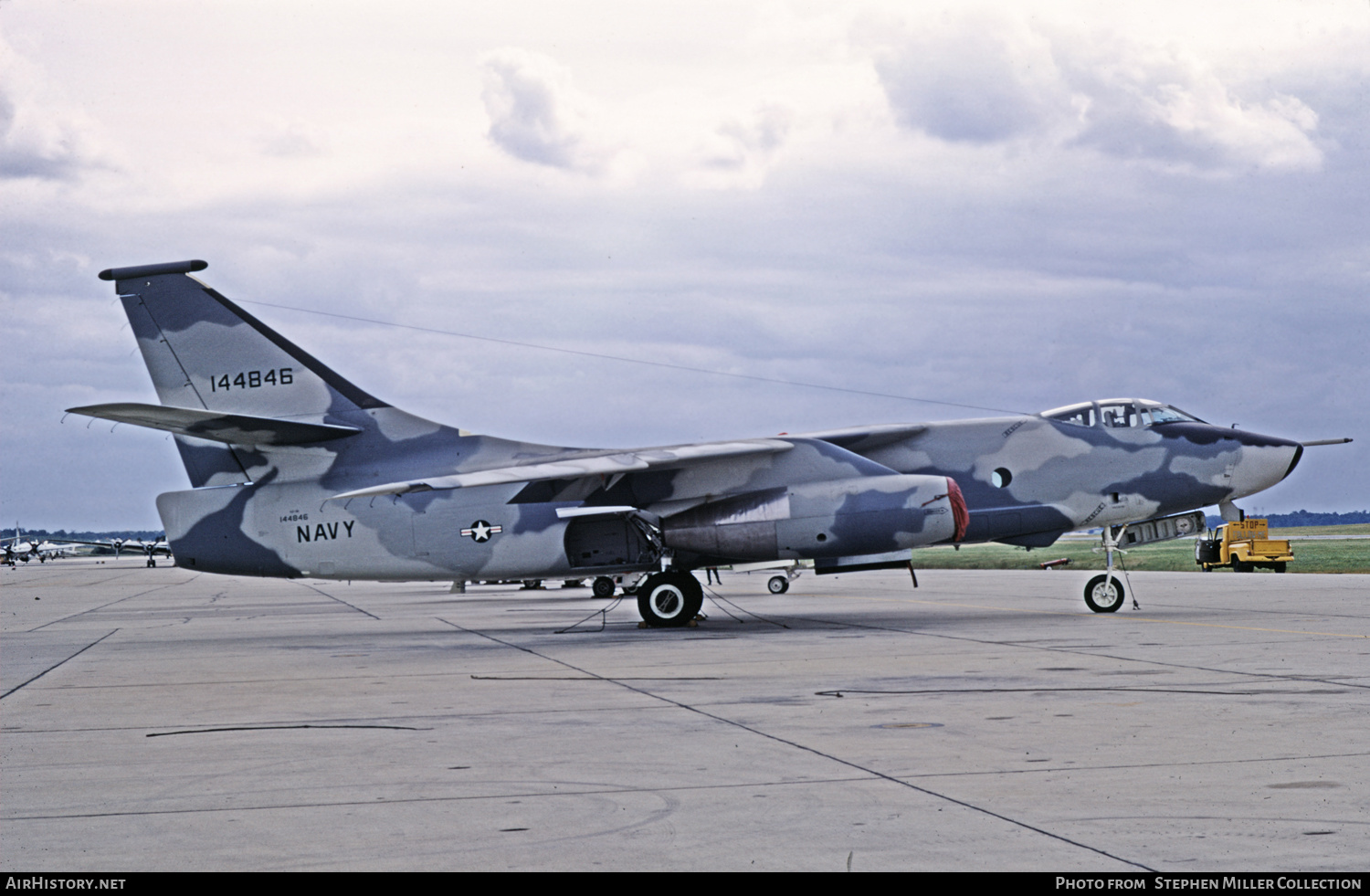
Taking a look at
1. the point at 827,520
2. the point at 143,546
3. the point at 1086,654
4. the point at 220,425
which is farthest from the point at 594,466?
the point at 143,546

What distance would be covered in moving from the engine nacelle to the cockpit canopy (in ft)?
9.78

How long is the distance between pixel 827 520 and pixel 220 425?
9.30 metres

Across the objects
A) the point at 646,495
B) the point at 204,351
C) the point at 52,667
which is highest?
the point at 204,351

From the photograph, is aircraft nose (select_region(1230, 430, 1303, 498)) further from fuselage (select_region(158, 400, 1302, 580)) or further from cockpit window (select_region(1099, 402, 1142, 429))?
cockpit window (select_region(1099, 402, 1142, 429))

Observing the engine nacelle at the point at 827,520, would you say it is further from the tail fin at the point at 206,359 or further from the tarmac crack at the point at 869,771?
the tarmac crack at the point at 869,771

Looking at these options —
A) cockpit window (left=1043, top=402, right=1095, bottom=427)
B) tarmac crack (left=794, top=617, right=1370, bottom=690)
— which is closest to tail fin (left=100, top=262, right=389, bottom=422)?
tarmac crack (left=794, top=617, right=1370, bottom=690)

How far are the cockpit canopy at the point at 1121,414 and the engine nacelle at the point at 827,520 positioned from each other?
2.98 m

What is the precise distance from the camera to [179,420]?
61.1 ft

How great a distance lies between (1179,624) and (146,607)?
28.2 meters

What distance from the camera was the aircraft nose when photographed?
20.7m

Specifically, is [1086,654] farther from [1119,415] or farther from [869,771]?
[1119,415]

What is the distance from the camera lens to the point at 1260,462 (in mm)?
20688

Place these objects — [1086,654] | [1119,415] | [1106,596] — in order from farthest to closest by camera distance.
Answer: [1119,415], [1106,596], [1086,654]
